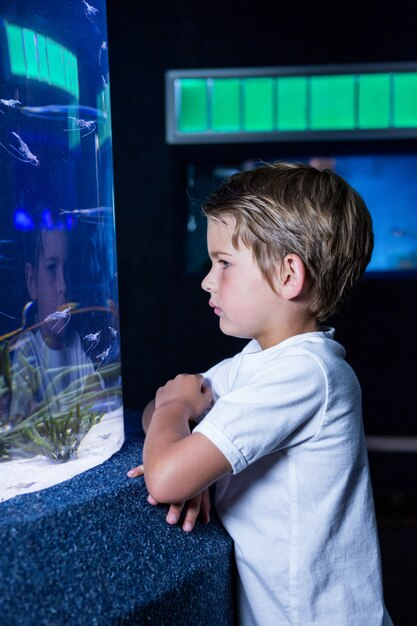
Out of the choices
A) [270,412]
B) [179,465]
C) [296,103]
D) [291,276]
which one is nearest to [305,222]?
[291,276]

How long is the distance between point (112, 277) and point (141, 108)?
206 centimetres

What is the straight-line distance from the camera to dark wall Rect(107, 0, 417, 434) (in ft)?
9.37

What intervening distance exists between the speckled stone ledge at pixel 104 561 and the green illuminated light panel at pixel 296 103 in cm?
222

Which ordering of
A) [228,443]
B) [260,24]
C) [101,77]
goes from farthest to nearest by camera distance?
[260,24]
[101,77]
[228,443]

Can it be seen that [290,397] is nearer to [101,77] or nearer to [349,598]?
[349,598]

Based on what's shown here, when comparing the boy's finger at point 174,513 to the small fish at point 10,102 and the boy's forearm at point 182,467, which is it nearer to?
the boy's forearm at point 182,467

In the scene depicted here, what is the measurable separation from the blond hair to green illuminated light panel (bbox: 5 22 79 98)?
0.29m

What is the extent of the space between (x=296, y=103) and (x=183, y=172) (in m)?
0.57

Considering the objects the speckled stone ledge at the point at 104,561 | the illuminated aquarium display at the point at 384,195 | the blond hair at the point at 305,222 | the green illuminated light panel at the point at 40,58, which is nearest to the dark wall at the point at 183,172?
the illuminated aquarium display at the point at 384,195

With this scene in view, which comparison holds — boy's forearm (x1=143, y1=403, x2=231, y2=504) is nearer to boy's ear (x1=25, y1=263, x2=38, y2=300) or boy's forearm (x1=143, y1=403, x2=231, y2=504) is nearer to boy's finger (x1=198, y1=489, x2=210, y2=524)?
boy's finger (x1=198, y1=489, x2=210, y2=524)

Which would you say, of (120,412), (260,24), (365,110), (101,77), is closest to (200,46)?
(260,24)

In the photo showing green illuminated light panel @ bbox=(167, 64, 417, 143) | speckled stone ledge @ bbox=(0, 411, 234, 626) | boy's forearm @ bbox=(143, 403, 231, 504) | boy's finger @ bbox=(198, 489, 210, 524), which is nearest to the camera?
speckled stone ledge @ bbox=(0, 411, 234, 626)

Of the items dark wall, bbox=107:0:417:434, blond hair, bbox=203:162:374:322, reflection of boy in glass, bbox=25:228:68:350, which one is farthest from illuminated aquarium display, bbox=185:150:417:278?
reflection of boy in glass, bbox=25:228:68:350

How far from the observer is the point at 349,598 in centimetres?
91
